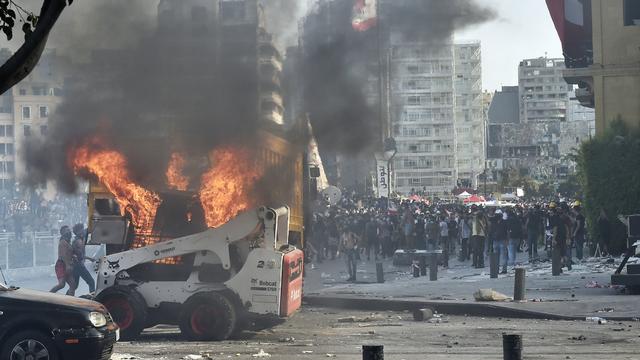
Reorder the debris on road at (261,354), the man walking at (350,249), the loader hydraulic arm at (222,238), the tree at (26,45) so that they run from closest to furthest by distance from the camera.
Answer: the tree at (26,45), the debris on road at (261,354), the loader hydraulic arm at (222,238), the man walking at (350,249)

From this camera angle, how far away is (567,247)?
88.2 ft

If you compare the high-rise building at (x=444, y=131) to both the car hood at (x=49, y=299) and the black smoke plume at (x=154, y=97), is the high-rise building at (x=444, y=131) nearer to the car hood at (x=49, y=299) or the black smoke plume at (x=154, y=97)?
the black smoke plume at (x=154, y=97)

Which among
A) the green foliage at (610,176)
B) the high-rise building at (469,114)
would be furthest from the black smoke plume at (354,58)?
the high-rise building at (469,114)

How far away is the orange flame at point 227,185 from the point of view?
15.3 meters

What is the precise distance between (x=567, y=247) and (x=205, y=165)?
526 inches

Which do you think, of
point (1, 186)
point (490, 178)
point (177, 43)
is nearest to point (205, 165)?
point (177, 43)

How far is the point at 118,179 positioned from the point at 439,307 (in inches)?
241

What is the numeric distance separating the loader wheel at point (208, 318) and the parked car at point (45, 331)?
9.18 ft

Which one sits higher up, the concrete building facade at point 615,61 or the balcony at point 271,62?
the concrete building facade at point 615,61

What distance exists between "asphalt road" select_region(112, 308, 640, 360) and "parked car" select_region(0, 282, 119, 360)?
1.22 m

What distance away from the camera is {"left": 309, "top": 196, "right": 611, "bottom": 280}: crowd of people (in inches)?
1040

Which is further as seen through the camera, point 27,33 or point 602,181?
point 602,181

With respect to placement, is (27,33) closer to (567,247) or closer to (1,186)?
(567,247)

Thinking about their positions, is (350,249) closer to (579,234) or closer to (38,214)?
(579,234)
